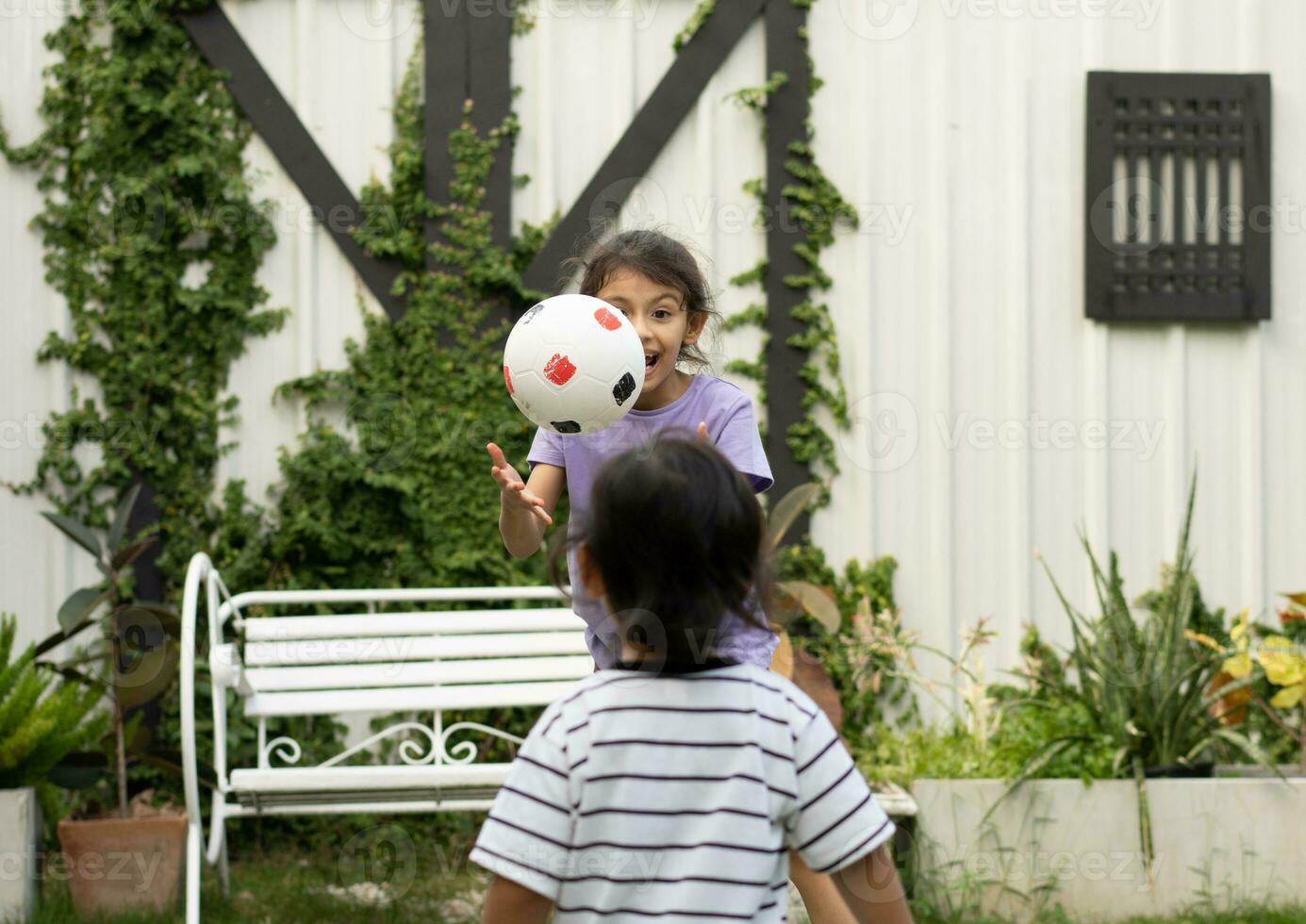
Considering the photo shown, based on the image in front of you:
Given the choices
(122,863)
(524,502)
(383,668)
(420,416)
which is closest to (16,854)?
(122,863)

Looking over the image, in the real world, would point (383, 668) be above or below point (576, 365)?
below

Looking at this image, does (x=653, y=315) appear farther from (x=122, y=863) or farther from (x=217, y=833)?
(x=122, y=863)

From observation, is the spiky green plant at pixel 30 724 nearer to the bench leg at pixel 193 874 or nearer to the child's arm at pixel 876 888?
the bench leg at pixel 193 874

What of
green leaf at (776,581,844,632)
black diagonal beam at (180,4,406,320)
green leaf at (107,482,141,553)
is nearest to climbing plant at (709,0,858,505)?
green leaf at (776,581,844,632)

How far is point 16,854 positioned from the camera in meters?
3.63

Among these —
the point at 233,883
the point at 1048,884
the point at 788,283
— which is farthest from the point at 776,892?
the point at 788,283

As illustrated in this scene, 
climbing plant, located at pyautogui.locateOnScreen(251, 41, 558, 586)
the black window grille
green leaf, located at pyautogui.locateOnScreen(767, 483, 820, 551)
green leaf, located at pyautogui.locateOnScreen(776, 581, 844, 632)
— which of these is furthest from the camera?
the black window grille

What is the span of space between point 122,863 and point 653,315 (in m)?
2.30

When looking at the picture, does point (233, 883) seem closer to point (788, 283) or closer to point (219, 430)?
point (219, 430)

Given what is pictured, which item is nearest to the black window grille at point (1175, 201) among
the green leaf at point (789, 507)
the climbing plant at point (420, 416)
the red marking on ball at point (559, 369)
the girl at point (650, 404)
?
the green leaf at point (789, 507)

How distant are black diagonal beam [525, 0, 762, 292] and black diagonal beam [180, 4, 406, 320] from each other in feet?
1.74

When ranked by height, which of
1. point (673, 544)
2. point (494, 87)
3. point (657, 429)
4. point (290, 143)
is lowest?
point (673, 544)

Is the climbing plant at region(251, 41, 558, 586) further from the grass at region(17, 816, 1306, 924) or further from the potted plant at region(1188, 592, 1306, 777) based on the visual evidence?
the potted plant at region(1188, 592, 1306, 777)

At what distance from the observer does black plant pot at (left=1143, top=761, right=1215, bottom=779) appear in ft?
12.7
